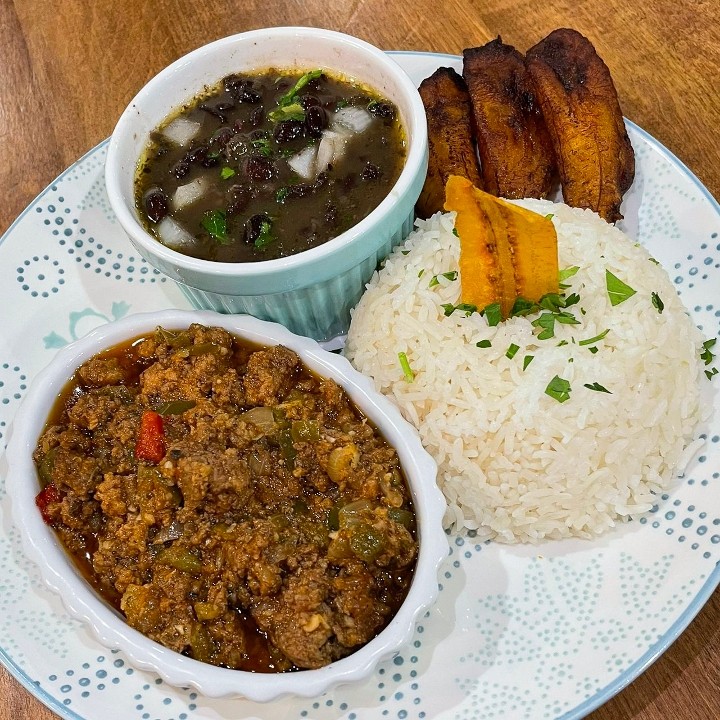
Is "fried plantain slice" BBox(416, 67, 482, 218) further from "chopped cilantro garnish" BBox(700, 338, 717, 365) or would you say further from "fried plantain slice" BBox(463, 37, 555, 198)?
"chopped cilantro garnish" BBox(700, 338, 717, 365)

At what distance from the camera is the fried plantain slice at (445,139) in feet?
10.6

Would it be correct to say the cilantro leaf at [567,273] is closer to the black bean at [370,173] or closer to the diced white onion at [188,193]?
the black bean at [370,173]

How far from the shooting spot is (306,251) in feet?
8.84

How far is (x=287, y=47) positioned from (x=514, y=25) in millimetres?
1557

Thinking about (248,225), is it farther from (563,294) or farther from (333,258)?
(563,294)

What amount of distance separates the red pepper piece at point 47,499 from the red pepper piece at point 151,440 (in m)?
0.30

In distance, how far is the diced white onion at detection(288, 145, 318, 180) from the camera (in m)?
2.97

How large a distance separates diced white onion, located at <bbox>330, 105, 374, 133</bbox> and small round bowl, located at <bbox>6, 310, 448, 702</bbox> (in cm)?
93

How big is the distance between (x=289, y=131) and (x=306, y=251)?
636mm

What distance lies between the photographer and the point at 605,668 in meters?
2.36

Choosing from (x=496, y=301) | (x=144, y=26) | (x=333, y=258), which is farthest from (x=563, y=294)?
(x=144, y=26)

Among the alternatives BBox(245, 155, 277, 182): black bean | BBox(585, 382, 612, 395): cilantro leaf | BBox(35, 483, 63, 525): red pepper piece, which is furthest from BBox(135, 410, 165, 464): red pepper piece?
BBox(585, 382, 612, 395): cilantro leaf

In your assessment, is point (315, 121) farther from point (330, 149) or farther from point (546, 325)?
point (546, 325)

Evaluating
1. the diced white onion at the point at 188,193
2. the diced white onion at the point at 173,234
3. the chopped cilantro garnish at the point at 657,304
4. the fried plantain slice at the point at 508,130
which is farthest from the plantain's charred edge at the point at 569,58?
the diced white onion at the point at 173,234
